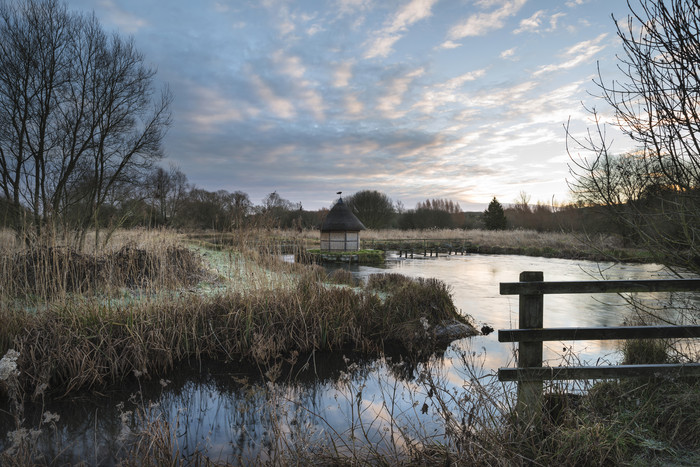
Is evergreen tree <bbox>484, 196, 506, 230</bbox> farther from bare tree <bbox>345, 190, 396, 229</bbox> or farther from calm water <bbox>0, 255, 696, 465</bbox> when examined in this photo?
calm water <bbox>0, 255, 696, 465</bbox>

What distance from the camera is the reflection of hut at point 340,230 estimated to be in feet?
72.6

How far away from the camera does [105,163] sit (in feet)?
38.8

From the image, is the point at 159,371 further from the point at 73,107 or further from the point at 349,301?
the point at 73,107

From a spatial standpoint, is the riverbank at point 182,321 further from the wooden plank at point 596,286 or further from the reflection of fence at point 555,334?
the wooden plank at point 596,286

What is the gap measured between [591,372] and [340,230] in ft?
65.0

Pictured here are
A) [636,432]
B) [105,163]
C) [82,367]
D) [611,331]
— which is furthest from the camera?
[105,163]

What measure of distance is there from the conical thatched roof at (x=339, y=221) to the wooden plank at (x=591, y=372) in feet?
63.3

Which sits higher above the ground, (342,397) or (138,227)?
(138,227)

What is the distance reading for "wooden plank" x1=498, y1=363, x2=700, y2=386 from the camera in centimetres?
273

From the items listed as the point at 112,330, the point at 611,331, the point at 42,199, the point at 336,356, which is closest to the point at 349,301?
the point at 336,356

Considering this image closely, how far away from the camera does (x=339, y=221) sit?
2217 cm

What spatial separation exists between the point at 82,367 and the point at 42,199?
781 centimetres

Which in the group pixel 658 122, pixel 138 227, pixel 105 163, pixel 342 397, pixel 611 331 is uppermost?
pixel 105 163

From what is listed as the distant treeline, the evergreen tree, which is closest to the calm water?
the distant treeline
